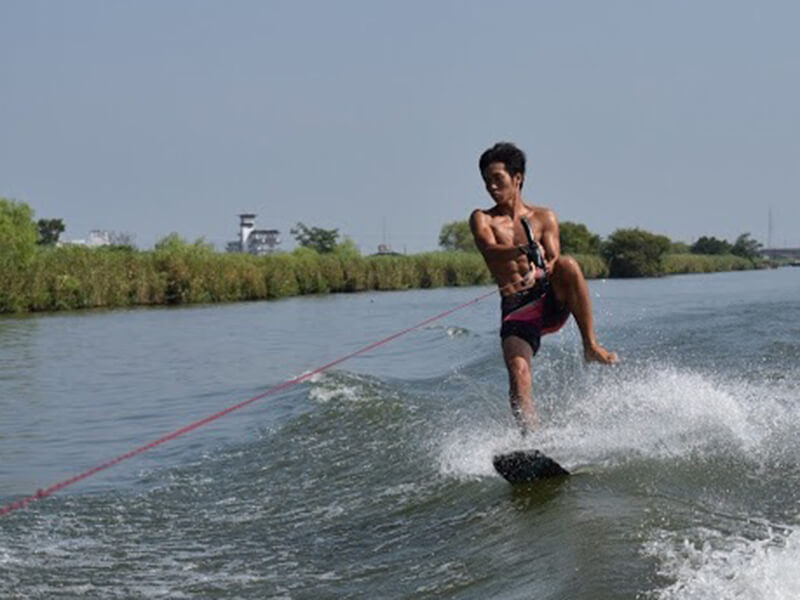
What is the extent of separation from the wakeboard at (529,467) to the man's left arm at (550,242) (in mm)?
1237

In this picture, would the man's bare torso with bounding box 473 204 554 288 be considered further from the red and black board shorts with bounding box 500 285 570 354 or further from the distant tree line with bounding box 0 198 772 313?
the distant tree line with bounding box 0 198 772 313

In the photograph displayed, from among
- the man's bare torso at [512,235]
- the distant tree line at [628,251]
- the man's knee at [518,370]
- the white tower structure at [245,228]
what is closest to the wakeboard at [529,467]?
the man's knee at [518,370]

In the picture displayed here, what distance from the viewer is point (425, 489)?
305 inches

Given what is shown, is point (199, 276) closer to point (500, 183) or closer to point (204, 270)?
point (204, 270)

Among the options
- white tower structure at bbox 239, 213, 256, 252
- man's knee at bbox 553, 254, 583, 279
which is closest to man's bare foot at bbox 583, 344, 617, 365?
man's knee at bbox 553, 254, 583, 279

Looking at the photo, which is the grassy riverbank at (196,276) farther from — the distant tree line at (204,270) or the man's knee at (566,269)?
the man's knee at (566,269)

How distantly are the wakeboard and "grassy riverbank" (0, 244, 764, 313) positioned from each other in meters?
35.0

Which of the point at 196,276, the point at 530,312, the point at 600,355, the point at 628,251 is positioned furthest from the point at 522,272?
the point at 628,251

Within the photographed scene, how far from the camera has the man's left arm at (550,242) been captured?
760 centimetres

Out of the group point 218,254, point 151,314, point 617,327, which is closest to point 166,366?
point 617,327

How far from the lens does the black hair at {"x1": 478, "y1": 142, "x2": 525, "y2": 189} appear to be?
760 centimetres

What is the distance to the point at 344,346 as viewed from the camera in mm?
24016

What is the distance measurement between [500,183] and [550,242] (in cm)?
47

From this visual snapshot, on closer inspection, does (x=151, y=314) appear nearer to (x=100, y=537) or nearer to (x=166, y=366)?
(x=166, y=366)
